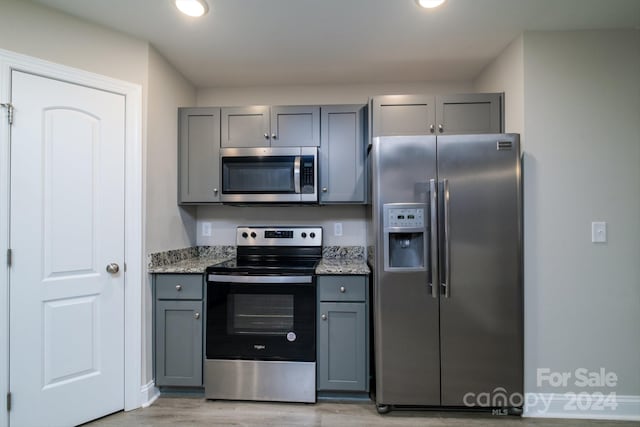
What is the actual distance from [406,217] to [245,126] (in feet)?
4.96

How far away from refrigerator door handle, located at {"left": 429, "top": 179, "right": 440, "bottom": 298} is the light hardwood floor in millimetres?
838

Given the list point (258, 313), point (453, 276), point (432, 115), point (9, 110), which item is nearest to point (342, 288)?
point (258, 313)

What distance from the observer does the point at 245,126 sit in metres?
2.33

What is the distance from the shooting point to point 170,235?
2227 millimetres

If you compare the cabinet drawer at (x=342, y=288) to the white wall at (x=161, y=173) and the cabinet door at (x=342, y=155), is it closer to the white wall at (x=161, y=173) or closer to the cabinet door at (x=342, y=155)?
the cabinet door at (x=342, y=155)

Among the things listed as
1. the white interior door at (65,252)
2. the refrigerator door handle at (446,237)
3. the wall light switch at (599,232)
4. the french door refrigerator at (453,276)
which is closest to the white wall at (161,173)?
the white interior door at (65,252)

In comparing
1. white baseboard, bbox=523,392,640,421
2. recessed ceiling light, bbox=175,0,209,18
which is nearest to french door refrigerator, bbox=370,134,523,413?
white baseboard, bbox=523,392,640,421

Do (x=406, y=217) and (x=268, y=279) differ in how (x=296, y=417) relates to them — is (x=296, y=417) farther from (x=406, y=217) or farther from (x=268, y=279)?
(x=406, y=217)

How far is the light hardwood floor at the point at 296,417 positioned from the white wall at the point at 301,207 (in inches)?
50.9

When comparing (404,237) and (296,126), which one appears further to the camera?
(296,126)

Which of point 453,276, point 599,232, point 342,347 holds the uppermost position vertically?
point 599,232

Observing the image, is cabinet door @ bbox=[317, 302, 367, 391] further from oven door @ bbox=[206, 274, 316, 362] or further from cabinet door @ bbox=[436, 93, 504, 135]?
cabinet door @ bbox=[436, 93, 504, 135]

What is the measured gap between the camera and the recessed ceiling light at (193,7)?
1.59 m

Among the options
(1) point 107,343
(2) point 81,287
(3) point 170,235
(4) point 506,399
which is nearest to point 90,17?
(3) point 170,235
